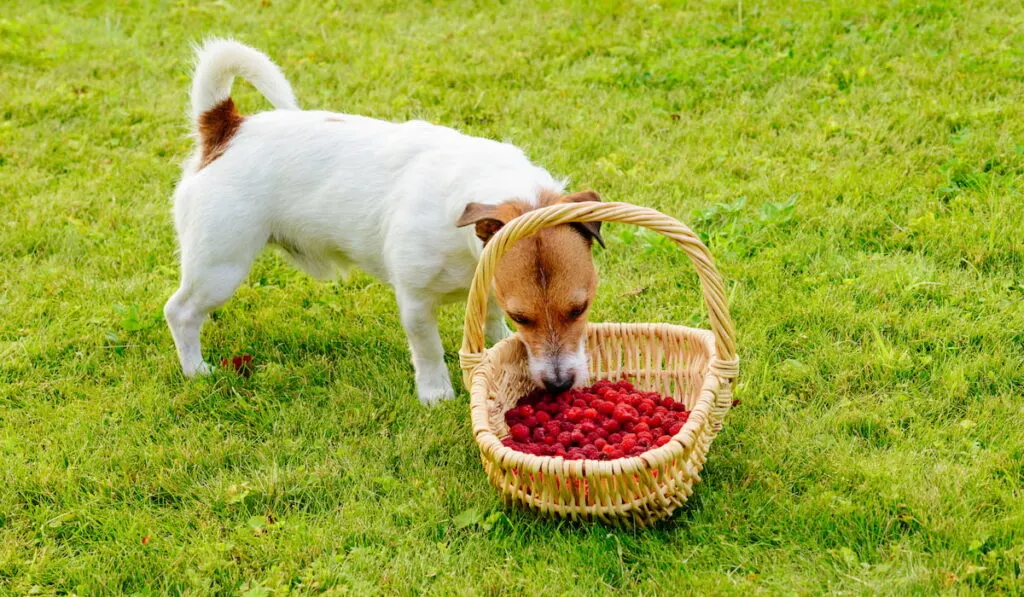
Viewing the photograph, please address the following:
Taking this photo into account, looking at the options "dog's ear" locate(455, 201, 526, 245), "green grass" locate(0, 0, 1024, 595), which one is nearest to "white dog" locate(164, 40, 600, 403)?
"dog's ear" locate(455, 201, 526, 245)

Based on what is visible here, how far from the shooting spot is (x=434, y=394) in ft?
15.1

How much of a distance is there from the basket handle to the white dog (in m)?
0.29

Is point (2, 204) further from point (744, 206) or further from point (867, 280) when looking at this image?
point (867, 280)

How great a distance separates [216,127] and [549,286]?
2.07 m

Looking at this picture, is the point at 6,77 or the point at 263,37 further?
the point at 263,37

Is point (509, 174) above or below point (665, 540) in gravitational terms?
above

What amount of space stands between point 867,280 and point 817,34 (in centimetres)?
334

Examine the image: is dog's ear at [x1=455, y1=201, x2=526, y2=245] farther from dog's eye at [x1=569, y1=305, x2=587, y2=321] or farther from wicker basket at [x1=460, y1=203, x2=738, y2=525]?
dog's eye at [x1=569, y1=305, x2=587, y2=321]

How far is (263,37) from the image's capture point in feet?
28.9

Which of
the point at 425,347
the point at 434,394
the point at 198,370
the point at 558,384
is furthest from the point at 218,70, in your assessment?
the point at 558,384

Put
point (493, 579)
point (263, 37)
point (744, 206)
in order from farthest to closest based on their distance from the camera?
1. point (263, 37)
2. point (744, 206)
3. point (493, 579)

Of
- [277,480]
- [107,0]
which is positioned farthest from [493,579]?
[107,0]

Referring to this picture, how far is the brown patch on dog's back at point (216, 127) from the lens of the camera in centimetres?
484

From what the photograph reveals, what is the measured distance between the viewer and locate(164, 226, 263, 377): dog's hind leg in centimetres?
472
